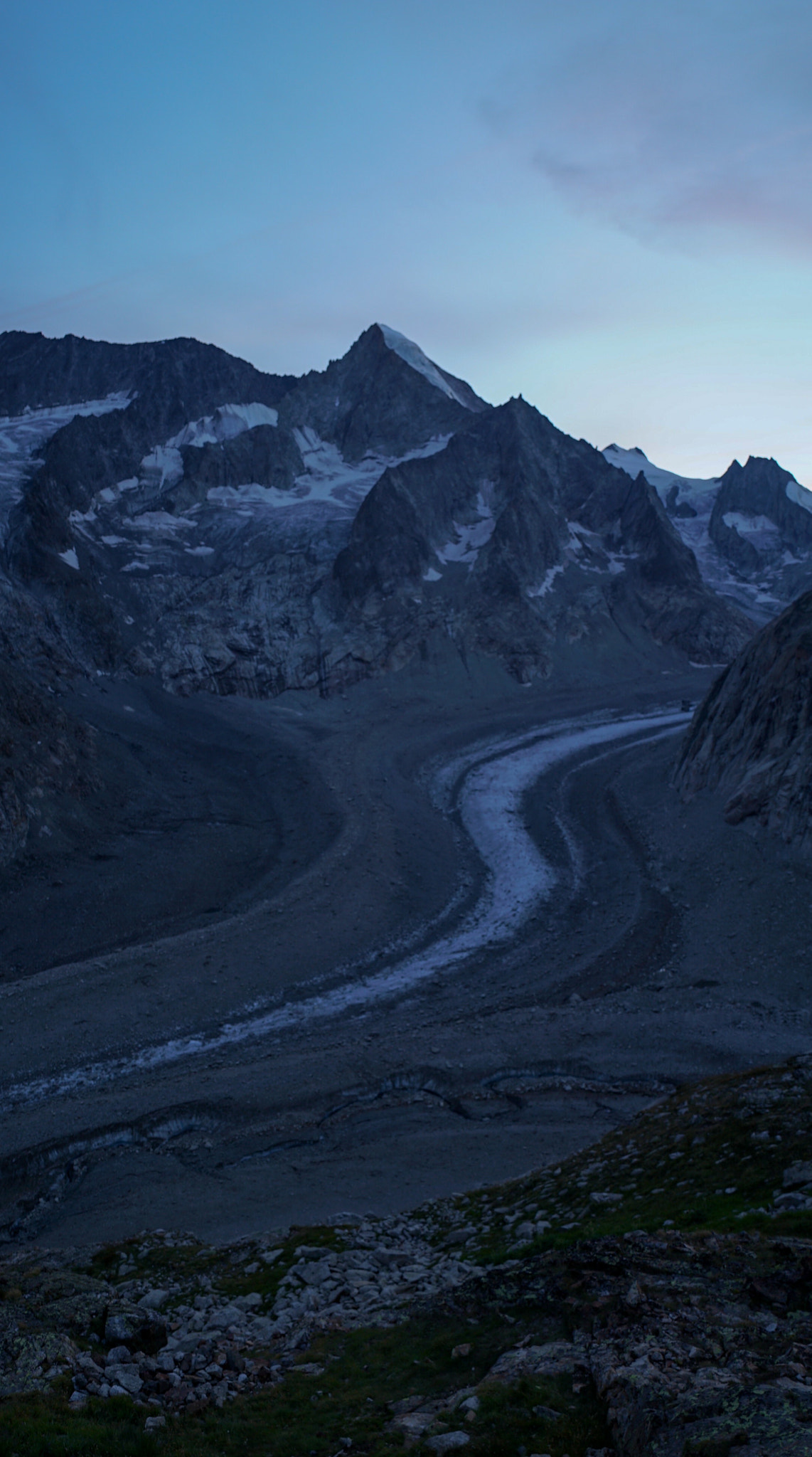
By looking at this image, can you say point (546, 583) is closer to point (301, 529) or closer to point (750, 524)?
point (301, 529)

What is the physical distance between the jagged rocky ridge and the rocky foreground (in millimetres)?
70303

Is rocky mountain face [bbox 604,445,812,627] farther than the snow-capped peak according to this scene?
Yes

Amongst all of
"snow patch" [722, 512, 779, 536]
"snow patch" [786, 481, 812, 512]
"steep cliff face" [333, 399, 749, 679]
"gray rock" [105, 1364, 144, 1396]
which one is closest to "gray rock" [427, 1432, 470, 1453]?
"gray rock" [105, 1364, 144, 1396]

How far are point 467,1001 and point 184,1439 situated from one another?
24.9m

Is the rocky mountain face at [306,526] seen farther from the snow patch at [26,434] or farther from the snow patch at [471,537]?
the snow patch at [26,434]

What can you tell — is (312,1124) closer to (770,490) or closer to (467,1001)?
(467,1001)

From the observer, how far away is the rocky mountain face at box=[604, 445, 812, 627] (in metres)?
154

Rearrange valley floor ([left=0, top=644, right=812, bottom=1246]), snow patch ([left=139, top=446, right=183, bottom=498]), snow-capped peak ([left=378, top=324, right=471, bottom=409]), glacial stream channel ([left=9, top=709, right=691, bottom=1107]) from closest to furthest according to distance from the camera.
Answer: valley floor ([left=0, top=644, right=812, bottom=1246]) → glacial stream channel ([left=9, top=709, right=691, bottom=1107]) → snow patch ([left=139, top=446, right=183, bottom=498]) → snow-capped peak ([left=378, top=324, right=471, bottom=409])

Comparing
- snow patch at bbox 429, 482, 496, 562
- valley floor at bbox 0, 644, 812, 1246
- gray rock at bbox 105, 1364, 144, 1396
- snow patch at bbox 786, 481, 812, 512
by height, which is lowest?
valley floor at bbox 0, 644, 812, 1246

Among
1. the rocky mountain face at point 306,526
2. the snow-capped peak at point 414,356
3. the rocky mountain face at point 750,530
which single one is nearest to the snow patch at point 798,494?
the rocky mountain face at point 750,530

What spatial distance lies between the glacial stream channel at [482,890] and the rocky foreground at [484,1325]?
1403 cm

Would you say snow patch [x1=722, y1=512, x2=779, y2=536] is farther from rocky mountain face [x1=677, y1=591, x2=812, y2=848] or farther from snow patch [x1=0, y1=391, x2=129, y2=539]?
rocky mountain face [x1=677, y1=591, x2=812, y2=848]

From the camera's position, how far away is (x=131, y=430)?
374 ft

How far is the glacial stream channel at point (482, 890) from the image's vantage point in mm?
29016
